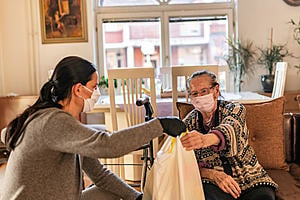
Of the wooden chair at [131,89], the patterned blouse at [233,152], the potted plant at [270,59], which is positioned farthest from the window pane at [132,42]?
the patterned blouse at [233,152]

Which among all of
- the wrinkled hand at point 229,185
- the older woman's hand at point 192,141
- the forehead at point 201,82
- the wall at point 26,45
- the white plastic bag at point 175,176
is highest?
the wall at point 26,45

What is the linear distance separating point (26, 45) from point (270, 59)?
2901 mm

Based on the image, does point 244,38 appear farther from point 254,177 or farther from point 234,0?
point 254,177


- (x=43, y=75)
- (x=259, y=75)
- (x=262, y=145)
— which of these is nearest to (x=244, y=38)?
(x=259, y=75)

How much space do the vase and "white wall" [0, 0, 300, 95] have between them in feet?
0.88

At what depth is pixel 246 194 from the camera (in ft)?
5.76

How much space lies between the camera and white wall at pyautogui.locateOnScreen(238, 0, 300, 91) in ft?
15.2

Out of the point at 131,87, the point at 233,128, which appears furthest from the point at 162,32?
the point at 233,128

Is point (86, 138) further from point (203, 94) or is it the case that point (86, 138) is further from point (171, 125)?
point (203, 94)

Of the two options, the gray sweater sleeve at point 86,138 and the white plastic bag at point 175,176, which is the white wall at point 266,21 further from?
the gray sweater sleeve at point 86,138

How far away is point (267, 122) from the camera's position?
213cm

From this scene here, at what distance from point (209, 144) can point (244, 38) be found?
129 inches

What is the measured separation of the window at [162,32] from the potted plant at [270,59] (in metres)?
0.48

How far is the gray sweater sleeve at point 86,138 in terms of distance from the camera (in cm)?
123
